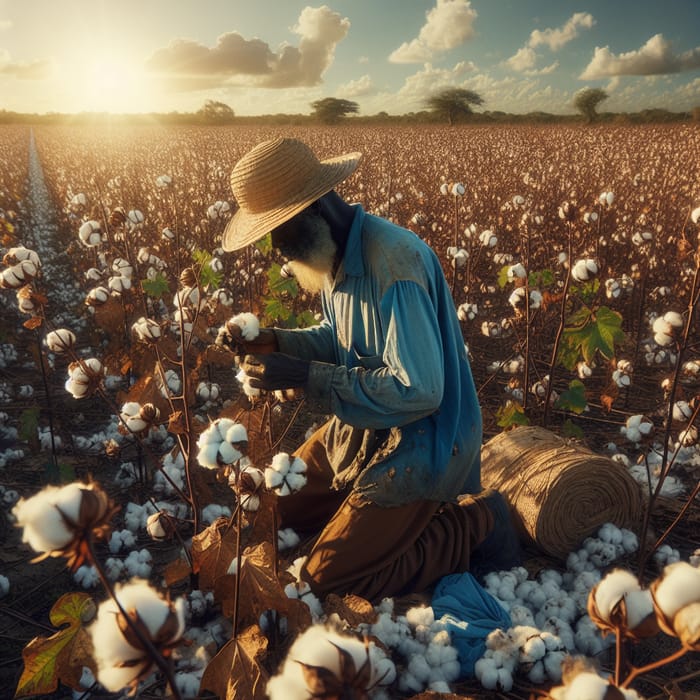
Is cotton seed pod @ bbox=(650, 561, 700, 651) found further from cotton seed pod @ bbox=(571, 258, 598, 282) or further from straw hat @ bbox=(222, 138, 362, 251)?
cotton seed pod @ bbox=(571, 258, 598, 282)

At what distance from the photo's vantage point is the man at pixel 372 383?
6.88 ft

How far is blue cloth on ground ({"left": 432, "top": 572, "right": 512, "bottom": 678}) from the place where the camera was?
215 centimetres

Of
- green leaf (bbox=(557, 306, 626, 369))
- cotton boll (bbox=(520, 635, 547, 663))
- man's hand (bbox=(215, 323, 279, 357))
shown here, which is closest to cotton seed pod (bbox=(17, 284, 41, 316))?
man's hand (bbox=(215, 323, 279, 357))

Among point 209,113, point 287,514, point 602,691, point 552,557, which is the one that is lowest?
point 552,557

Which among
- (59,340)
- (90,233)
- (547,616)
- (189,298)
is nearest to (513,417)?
(547,616)

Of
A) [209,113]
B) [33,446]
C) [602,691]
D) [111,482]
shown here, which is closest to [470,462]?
[602,691]

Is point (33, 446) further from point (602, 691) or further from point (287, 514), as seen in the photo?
point (602, 691)

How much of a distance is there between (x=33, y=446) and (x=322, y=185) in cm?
258

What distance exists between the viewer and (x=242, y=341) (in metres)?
2.15

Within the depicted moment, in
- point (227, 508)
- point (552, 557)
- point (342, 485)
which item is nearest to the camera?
point (342, 485)

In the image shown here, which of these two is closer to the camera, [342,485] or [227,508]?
[342,485]

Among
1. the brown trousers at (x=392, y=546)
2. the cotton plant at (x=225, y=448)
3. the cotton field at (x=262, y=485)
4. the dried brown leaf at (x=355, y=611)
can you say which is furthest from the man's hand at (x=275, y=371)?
the dried brown leaf at (x=355, y=611)

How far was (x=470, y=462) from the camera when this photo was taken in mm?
2488

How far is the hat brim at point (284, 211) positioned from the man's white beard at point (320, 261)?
0.15 m
